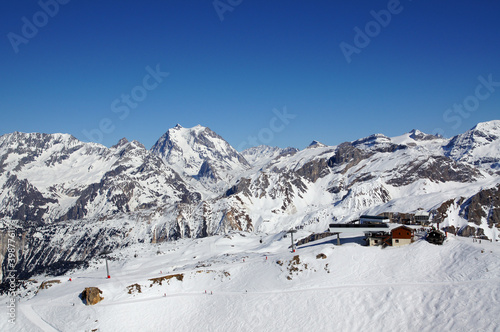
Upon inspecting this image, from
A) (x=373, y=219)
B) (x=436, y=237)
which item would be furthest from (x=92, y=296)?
(x=373, y=219)

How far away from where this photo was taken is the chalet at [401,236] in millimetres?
75312

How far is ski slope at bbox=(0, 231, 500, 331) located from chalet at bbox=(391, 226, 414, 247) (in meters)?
2.78

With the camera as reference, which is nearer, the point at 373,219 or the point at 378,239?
the point at 378,239

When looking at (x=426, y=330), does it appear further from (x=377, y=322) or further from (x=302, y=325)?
(x=302, y=325)

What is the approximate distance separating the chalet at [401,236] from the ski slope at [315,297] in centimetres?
278

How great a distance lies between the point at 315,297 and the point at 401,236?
25.8 meters

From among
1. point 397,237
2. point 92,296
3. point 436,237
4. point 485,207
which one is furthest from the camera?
point 485,207

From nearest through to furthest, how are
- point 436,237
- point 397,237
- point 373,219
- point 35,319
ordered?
1. point 35,319
2. point 436,237
3. point 397,237
4. point 373,219

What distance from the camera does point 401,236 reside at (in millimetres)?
75562

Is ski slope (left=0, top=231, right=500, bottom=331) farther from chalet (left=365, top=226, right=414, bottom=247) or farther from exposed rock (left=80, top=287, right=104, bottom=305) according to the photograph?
chalet (left=365, top=226, right=414, bottom=247)

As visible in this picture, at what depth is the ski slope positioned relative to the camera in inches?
2080

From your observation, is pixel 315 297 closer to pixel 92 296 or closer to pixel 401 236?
pixel 401 236

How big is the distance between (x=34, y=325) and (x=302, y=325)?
42294 millimetres

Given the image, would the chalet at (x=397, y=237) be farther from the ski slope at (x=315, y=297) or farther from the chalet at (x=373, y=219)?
the chalet at (x=373, y=219)
